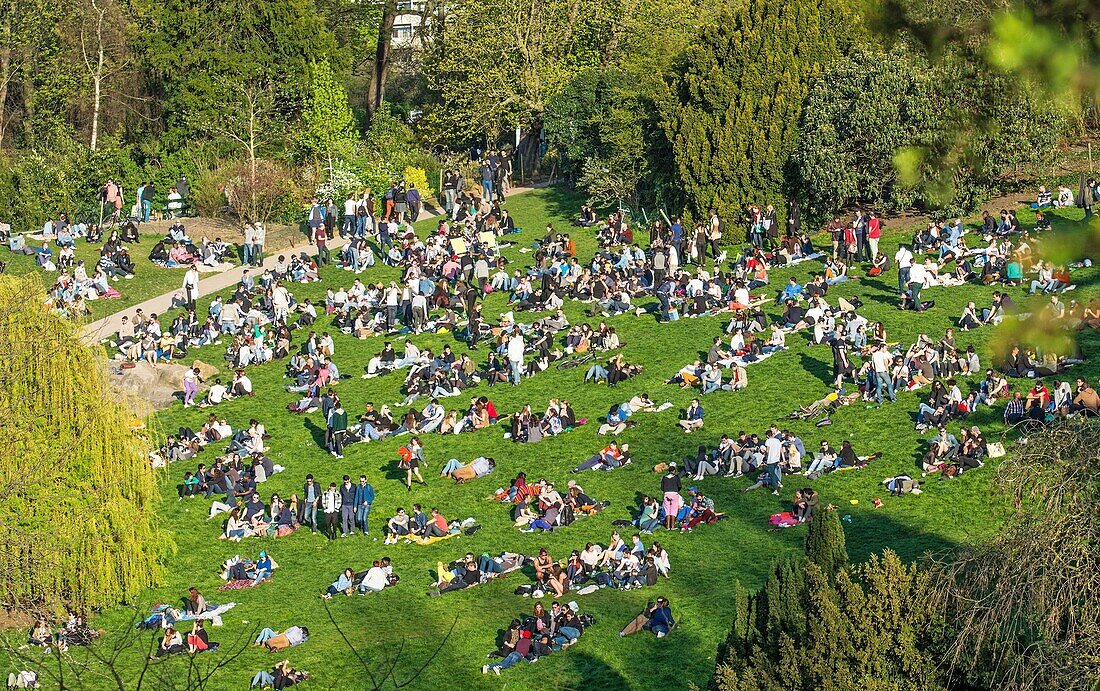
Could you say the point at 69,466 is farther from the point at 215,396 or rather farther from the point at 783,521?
the point at 783,521

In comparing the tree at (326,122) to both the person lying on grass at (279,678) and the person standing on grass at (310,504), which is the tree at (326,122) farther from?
the person lying on grass at (279,678)

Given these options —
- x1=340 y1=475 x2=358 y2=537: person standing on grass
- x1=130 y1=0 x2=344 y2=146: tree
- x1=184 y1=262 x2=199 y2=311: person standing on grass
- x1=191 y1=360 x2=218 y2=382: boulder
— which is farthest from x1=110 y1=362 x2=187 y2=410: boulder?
x1=130 y1=0 x2=344 y2=146: tree

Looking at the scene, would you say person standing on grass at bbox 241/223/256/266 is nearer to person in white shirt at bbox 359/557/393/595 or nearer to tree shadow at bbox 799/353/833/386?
tree shadow at bbox 799/353/833/386

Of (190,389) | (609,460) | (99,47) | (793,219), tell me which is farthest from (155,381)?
(99,47)

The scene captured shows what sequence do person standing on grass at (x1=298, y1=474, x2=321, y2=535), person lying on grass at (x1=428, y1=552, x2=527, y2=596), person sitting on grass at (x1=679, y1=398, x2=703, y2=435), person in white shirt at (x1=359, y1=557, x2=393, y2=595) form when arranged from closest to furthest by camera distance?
person lying on grass at (x1=428, y1=552, x2=527, y2=596), person in white shirt at (x1=359, y1=557, x2=393, y2=595), person standing on grass at (x1=298, y1=474, x2=321, y2=535), person sitting on grass at (x1=679, y1=398, x2=703, y2=435)

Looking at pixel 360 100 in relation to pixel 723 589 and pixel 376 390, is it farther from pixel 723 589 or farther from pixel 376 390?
pixel 723 589
